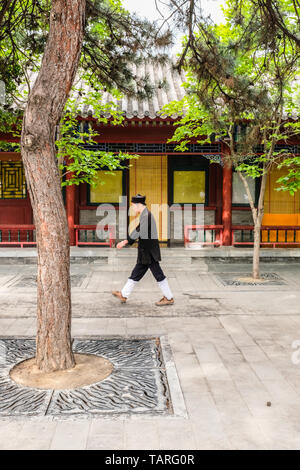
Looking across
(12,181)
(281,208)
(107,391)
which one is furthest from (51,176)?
(281,208)

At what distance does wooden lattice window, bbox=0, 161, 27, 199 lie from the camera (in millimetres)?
13047

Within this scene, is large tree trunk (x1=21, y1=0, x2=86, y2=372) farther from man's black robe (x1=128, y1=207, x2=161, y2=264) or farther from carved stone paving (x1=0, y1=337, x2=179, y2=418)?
man's black robe (x1=128, y1=207, x2=161, y2=264)

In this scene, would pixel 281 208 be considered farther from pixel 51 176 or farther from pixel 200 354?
pixel 51 176

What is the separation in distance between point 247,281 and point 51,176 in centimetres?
605

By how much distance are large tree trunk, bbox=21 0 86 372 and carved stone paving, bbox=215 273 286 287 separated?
5252 mm

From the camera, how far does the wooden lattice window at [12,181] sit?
514 inches

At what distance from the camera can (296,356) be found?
4.87m

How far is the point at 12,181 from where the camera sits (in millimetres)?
13117

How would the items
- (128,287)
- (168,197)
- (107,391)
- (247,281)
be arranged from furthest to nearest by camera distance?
(168,197) → (247,281) → (128,287) → (107,391)

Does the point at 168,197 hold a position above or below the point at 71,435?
above

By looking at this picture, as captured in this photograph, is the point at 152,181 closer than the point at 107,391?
No

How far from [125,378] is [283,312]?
11.0ft
